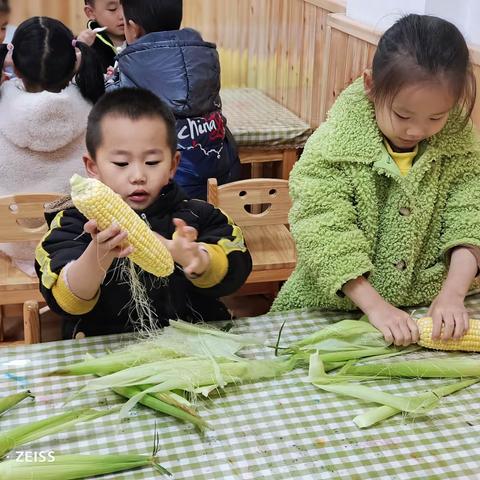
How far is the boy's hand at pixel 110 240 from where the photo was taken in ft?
4.14

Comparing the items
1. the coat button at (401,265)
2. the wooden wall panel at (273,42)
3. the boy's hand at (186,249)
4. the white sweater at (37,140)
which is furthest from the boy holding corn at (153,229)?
the wooden wall panel at (273,42)

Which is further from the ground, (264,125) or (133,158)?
(133,158)

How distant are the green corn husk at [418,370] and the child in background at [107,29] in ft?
7.98

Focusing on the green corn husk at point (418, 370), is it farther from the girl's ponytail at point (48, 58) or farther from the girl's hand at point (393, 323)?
the girl's ponytail at point (48, 58)

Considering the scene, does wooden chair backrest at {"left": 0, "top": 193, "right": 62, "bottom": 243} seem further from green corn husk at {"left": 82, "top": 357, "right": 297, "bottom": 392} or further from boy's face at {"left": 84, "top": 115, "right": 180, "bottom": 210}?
green corn husk at {"left": 82, "top": 357, "right": 297, "bottom": 392}

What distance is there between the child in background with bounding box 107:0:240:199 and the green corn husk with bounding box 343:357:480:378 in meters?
1.60

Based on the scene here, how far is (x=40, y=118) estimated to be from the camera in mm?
2436

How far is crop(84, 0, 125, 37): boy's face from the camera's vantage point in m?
3.41

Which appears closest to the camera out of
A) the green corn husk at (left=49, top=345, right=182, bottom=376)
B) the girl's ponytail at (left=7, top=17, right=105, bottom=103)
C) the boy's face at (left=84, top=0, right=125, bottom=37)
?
the green corn husk at (left=49, top=345, right=182, bottom=376)

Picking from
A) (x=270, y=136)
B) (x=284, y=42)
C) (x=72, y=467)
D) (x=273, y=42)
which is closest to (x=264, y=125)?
(x=270, y=136)

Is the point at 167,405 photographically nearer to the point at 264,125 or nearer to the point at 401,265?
the point at 401,265

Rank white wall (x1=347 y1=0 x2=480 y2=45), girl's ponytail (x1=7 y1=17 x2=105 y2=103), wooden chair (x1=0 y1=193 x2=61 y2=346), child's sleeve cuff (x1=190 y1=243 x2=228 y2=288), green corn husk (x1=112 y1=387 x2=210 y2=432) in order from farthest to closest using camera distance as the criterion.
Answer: girl's ponytail (x1=7 y1=17 x2=105 y2=103)
white wall (x1=347 y1=0 x2=480 y2=45)
wooden chair (x1=0 y1=193 x2=61 y2=346)
child's sleeve cuff (x1=190 y1=243 x2=228 y2=288)
green corn husk (x1=112 y1=387 x2=210 y2=432)

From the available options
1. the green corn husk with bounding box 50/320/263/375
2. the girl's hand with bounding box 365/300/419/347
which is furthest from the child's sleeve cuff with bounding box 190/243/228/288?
the girl's hand with bounding box 365/300/419/347

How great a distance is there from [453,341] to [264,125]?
2228 mm
